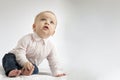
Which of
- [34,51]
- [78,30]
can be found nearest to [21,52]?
[34,51]

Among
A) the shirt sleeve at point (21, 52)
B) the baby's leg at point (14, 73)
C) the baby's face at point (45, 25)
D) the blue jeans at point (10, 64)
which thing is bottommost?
the baby's leg at point (14, 73)

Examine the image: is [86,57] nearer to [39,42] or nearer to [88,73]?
[88,73]

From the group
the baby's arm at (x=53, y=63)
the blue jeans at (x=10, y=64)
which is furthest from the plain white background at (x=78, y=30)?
the blue jeans at (x=10, y=64)

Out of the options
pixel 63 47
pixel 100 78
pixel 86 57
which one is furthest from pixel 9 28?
pixel 100 78

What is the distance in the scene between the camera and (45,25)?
3.27 ft

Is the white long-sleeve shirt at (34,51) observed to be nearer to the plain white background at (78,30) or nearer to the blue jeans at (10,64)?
the blue jeans at (10,64)

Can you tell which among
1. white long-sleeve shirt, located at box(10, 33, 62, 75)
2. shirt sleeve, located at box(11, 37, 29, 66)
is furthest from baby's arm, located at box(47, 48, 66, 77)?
shirt sleeve, located at box(11, 37, 29, 66)

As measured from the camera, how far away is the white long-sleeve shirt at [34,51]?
0.97m

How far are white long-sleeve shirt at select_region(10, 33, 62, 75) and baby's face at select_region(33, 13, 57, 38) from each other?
24 millimetres

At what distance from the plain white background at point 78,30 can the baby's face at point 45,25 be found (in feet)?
1.42

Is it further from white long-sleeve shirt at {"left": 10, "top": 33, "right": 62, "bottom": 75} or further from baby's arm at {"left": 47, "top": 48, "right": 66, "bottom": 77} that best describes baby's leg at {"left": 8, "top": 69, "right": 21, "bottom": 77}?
baby's arm at {"left": 47, "top": 48, "right": 66, "bottom": 77}

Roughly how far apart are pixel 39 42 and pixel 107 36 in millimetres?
579

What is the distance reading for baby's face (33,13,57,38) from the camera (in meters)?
1.00

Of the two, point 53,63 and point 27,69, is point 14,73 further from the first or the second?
point 53,63
